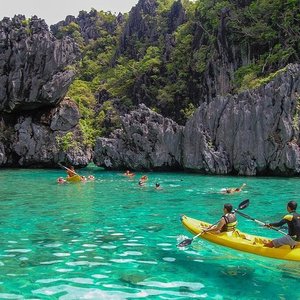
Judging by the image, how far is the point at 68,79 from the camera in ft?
194

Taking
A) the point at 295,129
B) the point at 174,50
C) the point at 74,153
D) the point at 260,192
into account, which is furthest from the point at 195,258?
the point at 174,50

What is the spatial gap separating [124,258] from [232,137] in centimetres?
3605

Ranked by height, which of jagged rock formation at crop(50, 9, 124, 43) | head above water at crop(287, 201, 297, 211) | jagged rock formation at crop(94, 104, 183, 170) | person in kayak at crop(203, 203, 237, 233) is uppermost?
jagged rock formation at crop(50, 9, 124, 43)

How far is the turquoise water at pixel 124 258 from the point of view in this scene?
995cm

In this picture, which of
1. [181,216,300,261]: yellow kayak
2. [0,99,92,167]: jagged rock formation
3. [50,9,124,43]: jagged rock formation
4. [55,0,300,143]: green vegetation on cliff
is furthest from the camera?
[50,9,124,43]: jagged rock formation

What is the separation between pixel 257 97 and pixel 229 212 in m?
34.6

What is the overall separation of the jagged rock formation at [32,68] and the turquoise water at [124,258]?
36184 mm

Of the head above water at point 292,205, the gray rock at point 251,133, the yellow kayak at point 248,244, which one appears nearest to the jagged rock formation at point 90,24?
the gray rock at point 251,133

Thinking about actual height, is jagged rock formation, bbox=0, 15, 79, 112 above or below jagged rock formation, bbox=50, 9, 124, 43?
below

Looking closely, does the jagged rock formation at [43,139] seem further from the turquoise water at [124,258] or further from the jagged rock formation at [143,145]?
the turquoise water at [124,258]

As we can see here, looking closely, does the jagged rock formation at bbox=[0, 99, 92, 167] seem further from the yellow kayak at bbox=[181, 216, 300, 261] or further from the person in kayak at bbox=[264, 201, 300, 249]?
the person in kayak at bbox=[264, 201, 300, 249]

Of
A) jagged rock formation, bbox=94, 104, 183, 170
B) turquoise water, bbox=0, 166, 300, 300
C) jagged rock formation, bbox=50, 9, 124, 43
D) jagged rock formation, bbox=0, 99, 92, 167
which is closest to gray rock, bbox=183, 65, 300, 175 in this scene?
jagged rock formation, bbox=94, 104, 183, 170

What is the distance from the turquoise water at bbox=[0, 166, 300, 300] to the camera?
9945 mm

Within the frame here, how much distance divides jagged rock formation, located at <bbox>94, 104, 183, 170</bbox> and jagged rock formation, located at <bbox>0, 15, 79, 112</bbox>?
34.5ft
